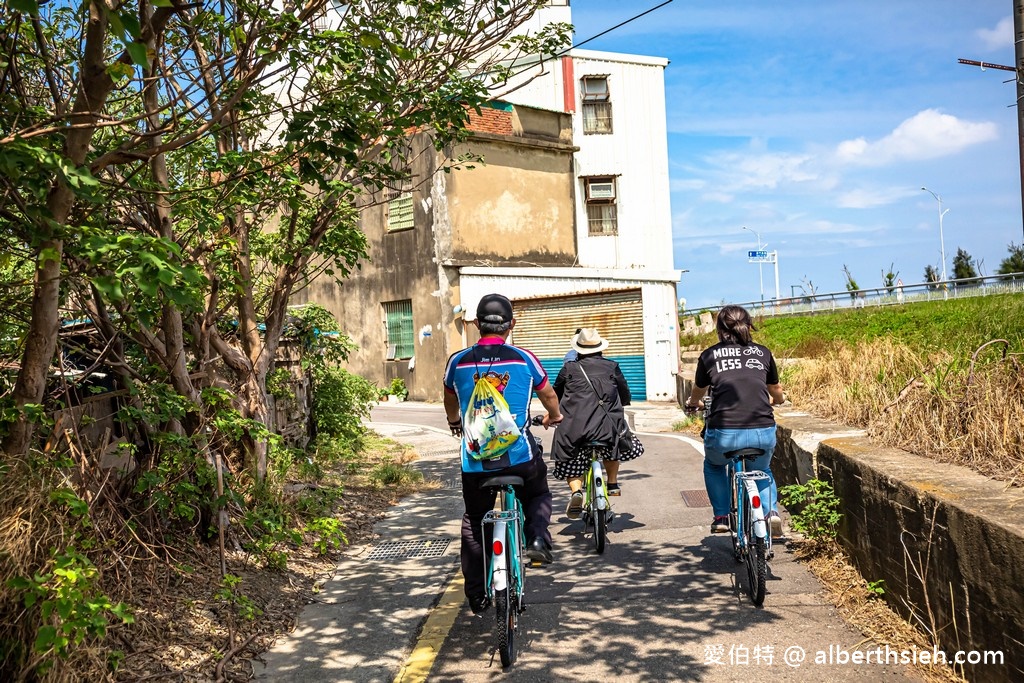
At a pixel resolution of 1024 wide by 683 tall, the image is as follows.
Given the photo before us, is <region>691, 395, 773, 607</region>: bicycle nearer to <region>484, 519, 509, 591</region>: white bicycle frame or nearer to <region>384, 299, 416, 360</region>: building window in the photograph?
<region>484, 519, 509, 591</region>: white bicycle frame

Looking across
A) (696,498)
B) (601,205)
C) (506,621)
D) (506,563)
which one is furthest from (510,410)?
(601,205)

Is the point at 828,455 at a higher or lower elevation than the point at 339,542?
higher

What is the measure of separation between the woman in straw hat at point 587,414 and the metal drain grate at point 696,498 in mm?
1216

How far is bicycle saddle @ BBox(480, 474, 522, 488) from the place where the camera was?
5152mm

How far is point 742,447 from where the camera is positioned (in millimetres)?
6301

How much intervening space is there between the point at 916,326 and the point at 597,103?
1230 centimetres

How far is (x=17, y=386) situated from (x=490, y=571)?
2.81 m

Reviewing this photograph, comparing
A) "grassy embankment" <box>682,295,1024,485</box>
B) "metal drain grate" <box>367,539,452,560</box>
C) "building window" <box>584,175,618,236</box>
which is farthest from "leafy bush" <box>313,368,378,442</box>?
"building window" <box>584,175,618,236</box>

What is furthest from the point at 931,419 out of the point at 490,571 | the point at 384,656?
the point at 384,656

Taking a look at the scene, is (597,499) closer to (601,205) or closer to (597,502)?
(597,502)

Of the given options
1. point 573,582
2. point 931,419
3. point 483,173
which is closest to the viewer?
point 931,419

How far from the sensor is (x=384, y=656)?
17.0 ft

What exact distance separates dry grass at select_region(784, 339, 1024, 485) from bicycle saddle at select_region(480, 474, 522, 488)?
2.65 metres

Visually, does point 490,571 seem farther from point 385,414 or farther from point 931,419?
point 385,414
